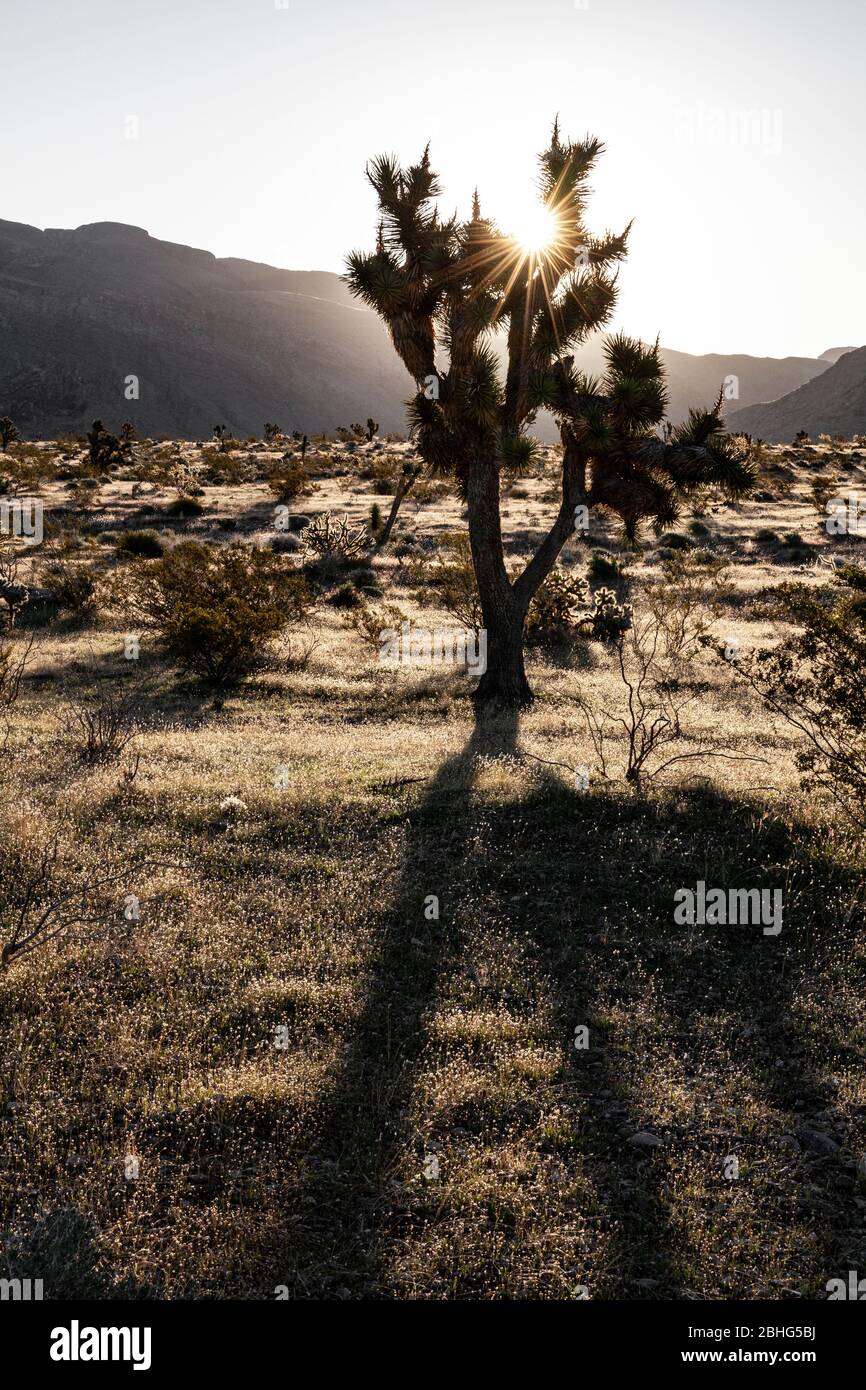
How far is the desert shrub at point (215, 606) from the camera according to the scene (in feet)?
44.0

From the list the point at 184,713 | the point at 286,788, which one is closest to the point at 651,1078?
the point at 286,788

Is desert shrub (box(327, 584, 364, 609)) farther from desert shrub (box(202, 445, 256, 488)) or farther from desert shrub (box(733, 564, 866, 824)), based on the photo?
desert shrub (box(202, 445, 256, 488))

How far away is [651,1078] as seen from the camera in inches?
180

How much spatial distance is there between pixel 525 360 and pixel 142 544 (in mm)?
14530

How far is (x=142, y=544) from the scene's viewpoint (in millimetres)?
23250

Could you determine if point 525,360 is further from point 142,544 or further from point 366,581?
point 142,544

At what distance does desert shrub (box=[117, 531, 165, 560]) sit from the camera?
75.6ft

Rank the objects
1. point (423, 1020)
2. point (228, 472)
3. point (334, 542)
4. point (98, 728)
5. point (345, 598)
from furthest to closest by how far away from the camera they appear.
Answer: point (228, 472) → point (334, 542) → point (345, 598) → point (98, 728) → point (423, 1020)

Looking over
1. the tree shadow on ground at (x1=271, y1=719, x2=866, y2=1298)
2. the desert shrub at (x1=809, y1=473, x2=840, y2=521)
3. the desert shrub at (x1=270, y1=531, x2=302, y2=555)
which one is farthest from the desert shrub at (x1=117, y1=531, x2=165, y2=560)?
the desert shrub at (x1=809, y1=473, x2=840, y2=521)

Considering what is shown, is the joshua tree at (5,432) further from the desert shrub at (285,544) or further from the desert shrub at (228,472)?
the desert shrub at (285,544)

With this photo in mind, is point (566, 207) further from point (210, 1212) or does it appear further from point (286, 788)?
point (210, 1212)

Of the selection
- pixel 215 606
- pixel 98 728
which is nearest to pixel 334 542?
pixel 215 606

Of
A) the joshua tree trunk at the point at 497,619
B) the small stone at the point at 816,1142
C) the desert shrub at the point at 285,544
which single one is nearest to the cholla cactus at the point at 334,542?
the desert shrub at the point at 285,544

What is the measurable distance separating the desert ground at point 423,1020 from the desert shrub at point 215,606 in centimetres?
254
